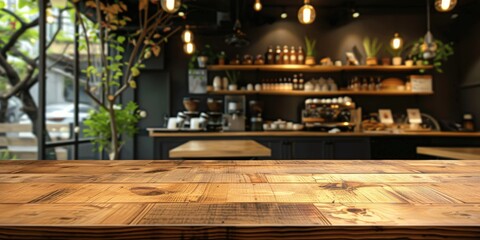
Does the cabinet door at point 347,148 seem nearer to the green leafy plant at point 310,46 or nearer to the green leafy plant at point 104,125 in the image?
the green leafy plant at point 310,46

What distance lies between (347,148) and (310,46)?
1808mm

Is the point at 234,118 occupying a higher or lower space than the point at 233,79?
lower

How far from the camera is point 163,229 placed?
54 centimetres

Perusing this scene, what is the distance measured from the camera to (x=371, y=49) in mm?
5113

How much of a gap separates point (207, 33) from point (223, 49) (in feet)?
1.26

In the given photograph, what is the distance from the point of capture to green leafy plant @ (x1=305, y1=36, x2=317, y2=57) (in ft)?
16.4

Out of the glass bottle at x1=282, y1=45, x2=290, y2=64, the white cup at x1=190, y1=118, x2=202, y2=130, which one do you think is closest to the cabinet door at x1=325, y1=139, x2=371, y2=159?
the glass bottle at x1=282, y1=45, x2=290, y2=64

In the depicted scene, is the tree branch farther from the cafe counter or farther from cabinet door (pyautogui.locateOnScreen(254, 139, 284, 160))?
cabinet door (pyautogui.locateOnScreen(254, 139, 284, 160))

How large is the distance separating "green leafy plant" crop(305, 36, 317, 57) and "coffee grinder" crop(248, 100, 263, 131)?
112 centimetres

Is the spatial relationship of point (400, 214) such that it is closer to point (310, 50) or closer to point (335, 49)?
point (310, 50)

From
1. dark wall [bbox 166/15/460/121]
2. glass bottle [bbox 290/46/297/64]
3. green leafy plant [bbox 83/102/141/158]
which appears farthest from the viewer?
dark wall [bbox 166/15/460/121]

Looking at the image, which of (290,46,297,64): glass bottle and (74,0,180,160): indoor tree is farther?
(290,46,297,64): glass bottle

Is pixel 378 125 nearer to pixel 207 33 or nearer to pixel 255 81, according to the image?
pixel 255 81

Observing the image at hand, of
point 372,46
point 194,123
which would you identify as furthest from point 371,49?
point 194,123
